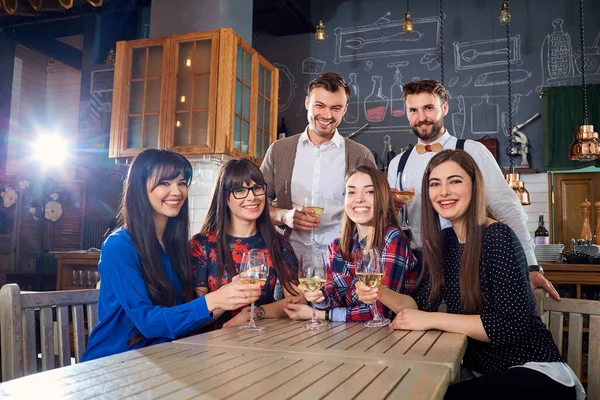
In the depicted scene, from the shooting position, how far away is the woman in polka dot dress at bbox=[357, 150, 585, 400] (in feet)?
5.18

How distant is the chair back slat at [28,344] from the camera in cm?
159

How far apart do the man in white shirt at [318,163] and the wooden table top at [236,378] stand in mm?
1345

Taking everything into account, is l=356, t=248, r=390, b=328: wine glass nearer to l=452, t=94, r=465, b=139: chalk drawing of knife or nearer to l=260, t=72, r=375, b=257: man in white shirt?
l=260, t=72, r=375, b=257: man in white shirt

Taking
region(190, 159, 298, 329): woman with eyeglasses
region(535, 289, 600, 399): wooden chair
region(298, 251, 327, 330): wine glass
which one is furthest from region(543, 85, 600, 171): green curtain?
region(298, 251, 327, 330): wine glass

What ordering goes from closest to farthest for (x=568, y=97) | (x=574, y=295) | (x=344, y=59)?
(x=574, y=295)
(x=568, y=97)
(x=344, y=59)

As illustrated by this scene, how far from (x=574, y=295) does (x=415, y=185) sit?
2.08 meters

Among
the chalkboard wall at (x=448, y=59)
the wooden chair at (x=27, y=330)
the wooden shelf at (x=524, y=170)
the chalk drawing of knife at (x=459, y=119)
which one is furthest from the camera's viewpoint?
the chalk drawing of knife at (x=459, y=119)

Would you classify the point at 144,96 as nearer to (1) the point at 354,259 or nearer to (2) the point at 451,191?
(1) the point at 354,259

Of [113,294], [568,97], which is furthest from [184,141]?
[568,97]

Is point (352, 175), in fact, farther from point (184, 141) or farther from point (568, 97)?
point (568, 97)

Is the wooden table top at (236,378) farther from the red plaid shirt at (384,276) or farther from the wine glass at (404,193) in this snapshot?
the wine glass at (404,193)

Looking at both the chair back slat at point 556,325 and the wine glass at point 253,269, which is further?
the chair back slat at point 556,325

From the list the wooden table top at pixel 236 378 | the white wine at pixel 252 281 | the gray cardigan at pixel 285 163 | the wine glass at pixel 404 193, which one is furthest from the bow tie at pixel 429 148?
the wooden table top at pixel 236 378

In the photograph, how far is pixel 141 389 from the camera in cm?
102
